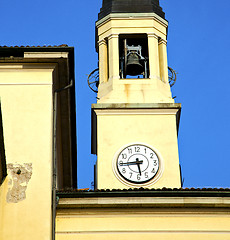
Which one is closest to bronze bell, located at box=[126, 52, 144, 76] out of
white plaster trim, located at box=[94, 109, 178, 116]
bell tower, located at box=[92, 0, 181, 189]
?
bell tower, located at box=[92, 0, 181, 189]

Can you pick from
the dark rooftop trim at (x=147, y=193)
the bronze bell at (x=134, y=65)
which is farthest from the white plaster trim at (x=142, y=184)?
the dark rooftop trim at (x=147, y=193)

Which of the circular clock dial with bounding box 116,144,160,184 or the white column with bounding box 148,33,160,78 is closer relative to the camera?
the circular clock dial with bounding box 116,144,160,184

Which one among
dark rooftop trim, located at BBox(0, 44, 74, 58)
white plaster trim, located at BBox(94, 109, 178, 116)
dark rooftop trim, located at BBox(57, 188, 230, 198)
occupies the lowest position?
dark rooftop trim, located at BBox(57, 188, 230, 198)

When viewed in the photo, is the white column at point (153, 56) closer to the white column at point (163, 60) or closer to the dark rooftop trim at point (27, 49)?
the white column at point (163, 60)

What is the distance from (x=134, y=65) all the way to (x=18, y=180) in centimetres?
1051

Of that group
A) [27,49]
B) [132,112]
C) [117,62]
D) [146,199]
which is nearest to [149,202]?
[146,199]

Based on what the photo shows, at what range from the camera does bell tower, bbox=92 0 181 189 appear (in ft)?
94.7

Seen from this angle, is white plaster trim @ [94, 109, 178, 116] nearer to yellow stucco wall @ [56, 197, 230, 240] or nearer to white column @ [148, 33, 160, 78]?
white column @ [148, 33, 160, 78]

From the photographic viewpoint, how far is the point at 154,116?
99.9ft

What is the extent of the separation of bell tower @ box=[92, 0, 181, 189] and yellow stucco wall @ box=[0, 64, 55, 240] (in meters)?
5.41

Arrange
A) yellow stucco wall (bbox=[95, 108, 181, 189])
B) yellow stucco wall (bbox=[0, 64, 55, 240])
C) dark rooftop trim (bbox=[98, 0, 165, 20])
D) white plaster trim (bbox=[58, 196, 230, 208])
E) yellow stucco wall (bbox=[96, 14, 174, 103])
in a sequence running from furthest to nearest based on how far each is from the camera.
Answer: dark rooftop trim (bbox=[98, 0, 165, 20]) < yellow stucco wall (bbox=[96, 14, 174, 103]) < yellow stucco wall (bbox=[95, 108, 181, 189]) < white plaster trim (bbox=[58, 196, 230, 208]) < yellow stucco wall (bbox=[0, 64, 55, 240])

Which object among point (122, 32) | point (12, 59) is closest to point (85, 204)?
point (12, 59)

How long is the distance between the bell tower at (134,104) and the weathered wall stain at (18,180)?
235 inches

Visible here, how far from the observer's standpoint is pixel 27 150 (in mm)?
23188
